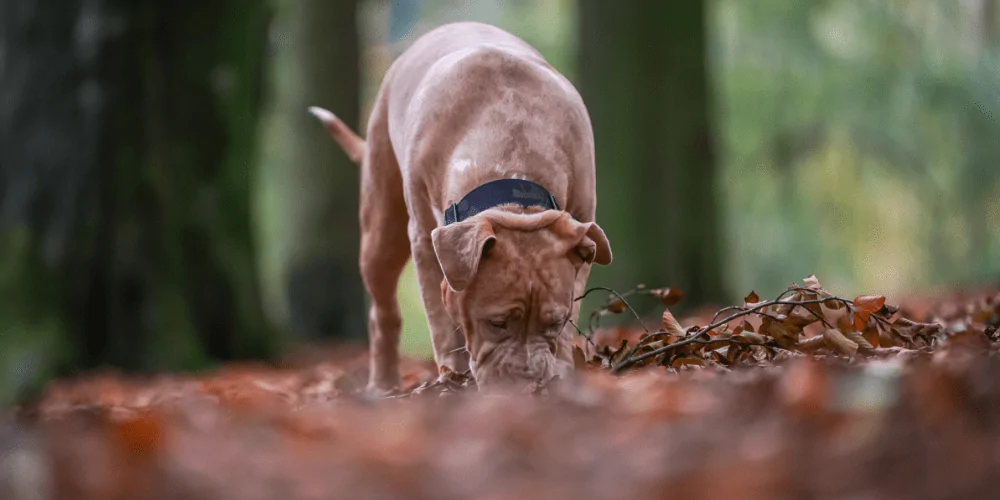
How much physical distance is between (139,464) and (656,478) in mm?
1071

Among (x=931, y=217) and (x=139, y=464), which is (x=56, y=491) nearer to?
(x=139, y=464)

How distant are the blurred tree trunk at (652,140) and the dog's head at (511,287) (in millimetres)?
5832

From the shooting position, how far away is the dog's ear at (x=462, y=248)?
3.95 meters

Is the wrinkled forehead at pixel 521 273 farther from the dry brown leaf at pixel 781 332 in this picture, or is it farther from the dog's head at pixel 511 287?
the dry brown leaf at pixel 781 332

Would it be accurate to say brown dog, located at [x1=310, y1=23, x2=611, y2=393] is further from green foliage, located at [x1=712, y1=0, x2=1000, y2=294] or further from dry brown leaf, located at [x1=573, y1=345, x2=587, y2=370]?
green foliage, located at [x1=712, y1=0, x2=1000, y2=294]

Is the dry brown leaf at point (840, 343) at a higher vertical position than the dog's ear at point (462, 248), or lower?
lower

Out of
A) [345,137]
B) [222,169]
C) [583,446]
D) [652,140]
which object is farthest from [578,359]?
[652,140]

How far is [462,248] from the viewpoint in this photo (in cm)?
398

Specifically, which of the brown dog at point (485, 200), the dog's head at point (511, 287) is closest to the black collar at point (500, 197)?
the brown dog at point (485, 200)

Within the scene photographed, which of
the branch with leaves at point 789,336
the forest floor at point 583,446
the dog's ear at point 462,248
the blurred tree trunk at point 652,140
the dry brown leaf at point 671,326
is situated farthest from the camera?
the blurred tree trunk at point 652,140

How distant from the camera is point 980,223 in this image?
19203mm

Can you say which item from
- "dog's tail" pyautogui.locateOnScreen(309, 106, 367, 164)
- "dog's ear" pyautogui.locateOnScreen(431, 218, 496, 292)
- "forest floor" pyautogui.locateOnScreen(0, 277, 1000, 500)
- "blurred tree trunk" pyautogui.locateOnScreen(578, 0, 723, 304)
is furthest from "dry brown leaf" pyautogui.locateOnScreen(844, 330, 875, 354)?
"blurred tree trunk" pyautogui.locateOnScreen(578, 0, 723, 304)

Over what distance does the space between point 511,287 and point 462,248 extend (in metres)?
0.26

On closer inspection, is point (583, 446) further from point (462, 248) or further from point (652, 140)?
point (652, 140)
